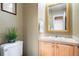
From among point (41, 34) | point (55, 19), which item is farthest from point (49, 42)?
point (55, 19)

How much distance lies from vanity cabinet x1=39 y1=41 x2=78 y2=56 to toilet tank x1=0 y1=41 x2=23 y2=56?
0.72 ft

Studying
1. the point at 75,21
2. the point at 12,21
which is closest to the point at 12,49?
the point at 12,21

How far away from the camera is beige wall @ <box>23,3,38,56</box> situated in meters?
1.25

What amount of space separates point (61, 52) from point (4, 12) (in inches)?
28.7

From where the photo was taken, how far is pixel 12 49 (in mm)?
1207

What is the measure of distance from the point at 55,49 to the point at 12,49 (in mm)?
462

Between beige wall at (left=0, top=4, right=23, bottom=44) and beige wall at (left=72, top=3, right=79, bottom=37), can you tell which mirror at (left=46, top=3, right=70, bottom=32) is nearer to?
beige wall at (left=72, top=3, right=79, bottom=37)

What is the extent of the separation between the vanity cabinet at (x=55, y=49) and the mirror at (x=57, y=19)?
0.55 ft

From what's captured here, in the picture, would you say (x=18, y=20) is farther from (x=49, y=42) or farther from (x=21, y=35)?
(x=49, y=42)

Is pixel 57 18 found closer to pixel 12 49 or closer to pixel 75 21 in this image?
pixel 75 21

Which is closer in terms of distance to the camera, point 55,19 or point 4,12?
point 4,12

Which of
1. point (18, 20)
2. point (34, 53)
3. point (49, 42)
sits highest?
point (18, 20)

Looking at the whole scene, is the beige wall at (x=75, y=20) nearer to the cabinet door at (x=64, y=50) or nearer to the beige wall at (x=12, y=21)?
the cabinet door at (x=64, y=50)

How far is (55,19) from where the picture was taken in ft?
4.28
